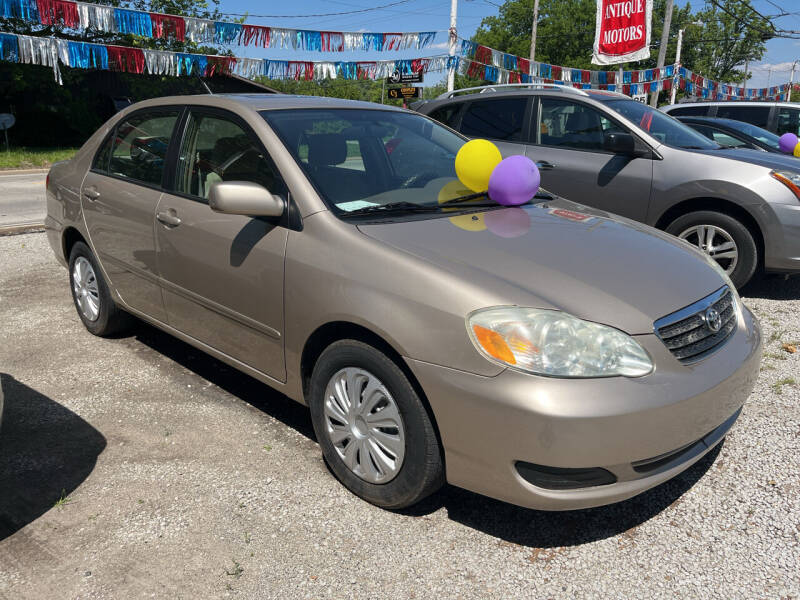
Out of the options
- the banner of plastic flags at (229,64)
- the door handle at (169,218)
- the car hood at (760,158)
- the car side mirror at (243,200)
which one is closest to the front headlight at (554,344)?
the car side mirror at (243,200)

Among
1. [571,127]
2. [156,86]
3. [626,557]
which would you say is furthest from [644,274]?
[156,86]

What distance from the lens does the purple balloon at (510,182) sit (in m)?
3.32

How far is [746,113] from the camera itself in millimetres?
11375

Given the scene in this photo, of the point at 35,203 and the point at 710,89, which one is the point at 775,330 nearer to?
the point at 35,203

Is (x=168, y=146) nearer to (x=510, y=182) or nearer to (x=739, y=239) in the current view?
(x=510, y=182)

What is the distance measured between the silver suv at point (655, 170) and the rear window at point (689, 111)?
5672mm

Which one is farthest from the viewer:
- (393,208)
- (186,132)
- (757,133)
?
(757,133)

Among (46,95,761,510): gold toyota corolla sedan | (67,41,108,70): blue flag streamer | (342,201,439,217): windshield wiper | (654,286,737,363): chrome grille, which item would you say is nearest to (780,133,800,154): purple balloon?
(46,95,761,510): gold toyota corolla sedan

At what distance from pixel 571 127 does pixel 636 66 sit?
2515 inches

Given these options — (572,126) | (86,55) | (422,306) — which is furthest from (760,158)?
(86,55)

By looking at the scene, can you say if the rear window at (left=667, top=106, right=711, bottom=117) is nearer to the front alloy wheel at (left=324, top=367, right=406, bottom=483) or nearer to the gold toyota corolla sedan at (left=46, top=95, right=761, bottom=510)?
the gold toyota corolla sedan at (left=46, top=95, right=761, bottom=510)

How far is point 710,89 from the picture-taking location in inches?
1479

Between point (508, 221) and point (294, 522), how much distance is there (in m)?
1.65

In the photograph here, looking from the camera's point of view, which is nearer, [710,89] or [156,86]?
[156,86]
